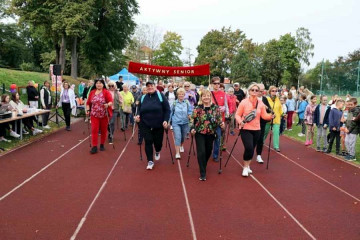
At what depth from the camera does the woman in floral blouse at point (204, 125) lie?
6625 mm

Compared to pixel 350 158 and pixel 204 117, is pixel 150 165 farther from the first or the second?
pixel 350 158

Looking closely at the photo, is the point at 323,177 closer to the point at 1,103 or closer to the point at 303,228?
the point at 303,228

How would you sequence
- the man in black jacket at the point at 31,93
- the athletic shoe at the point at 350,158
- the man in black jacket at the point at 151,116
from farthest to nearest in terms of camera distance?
the man in black jacket at the point at 31,93
the athletic shoe at the point at 350,158
the man in black jacket at the point at 151,116

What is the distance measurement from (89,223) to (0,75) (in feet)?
64.2

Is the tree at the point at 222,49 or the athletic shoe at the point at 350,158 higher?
the tree at the point at 222,49

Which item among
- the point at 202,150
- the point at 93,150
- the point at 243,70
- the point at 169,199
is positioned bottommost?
the point at 169,199

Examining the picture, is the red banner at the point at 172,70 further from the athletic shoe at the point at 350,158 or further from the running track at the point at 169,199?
the athletic shoe at the point at 350,158

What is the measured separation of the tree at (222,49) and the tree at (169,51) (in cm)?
569

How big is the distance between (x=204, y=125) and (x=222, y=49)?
46857mm

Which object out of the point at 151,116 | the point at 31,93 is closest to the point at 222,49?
the point at 31,93

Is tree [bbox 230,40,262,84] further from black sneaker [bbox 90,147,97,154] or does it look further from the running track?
black sneaker [bbox 90,147,97,154]

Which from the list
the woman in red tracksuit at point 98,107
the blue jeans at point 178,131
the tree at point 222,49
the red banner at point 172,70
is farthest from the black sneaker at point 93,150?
the tree at point 222,49

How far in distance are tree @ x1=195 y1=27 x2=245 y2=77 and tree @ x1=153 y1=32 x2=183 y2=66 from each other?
18.7 ft

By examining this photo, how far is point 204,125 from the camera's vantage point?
6.62 metres
